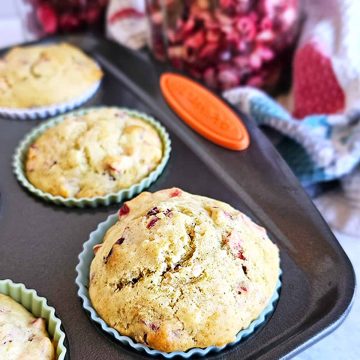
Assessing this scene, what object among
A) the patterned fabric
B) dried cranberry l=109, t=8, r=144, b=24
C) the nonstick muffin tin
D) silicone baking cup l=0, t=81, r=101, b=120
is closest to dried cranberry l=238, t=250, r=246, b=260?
the nonstick muffin tin

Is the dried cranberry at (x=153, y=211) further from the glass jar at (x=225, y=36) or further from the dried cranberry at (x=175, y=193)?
the glass jar at (x=225, y=36)

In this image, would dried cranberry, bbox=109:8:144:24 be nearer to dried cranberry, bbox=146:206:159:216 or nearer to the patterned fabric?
the patterned fabric

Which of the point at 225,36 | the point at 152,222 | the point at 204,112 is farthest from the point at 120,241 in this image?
the point at 225,36

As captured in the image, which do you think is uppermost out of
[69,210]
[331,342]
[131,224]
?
[131,224]

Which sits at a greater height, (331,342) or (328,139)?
(328,139)

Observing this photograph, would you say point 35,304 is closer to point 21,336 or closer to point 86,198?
point 21,336

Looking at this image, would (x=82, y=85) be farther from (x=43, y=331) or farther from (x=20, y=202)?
(x=43, y=331)

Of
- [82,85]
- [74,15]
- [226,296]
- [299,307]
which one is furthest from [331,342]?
[74,15]
